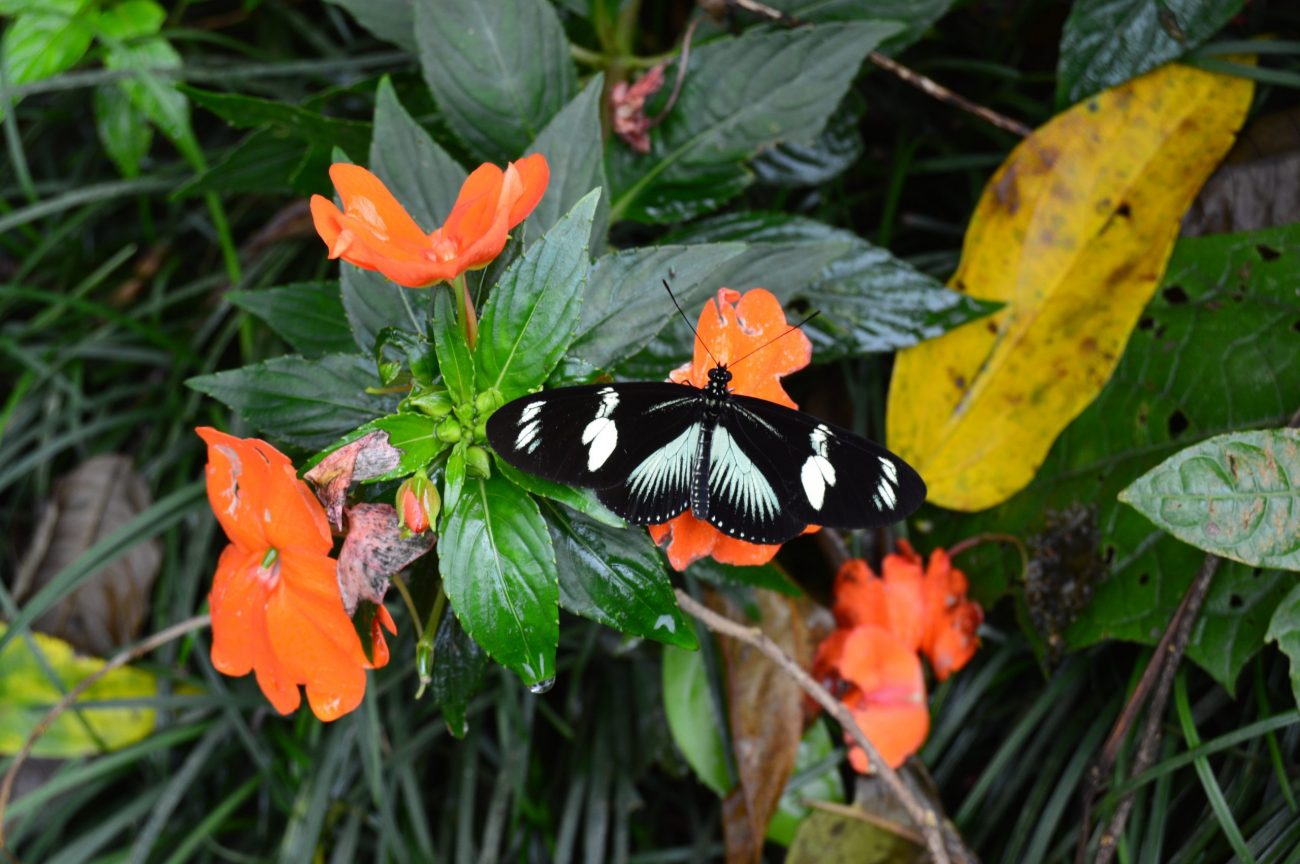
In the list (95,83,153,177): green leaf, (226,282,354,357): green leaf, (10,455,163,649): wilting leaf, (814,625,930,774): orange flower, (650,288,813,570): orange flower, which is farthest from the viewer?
(10,455,163,649): wilting leaf

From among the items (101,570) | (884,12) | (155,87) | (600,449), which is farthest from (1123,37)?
(101,570)

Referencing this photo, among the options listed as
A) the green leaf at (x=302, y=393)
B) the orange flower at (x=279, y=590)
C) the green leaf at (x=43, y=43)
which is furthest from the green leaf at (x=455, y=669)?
the green leaf at (x=43, y=43)

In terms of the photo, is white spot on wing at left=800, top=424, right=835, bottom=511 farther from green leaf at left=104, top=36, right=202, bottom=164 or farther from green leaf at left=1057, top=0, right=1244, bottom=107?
green leaf at left=104, top=36, right=202, bottom=164

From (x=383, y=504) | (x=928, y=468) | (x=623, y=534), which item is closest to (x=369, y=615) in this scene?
(x=383, y=504)

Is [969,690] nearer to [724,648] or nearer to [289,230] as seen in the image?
[724,648]

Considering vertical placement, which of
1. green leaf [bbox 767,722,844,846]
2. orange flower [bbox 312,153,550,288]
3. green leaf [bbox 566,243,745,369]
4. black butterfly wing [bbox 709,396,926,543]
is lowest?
green leaf [bbox 767,722,844,846]

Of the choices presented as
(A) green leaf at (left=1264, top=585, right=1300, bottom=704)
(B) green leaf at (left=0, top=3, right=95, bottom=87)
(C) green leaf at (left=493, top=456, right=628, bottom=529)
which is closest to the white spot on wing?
(C) green leaf at (left=493, top=456, right=628, bottom=529)

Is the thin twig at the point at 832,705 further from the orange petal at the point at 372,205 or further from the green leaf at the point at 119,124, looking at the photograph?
the green leaf at the point at 119,124
